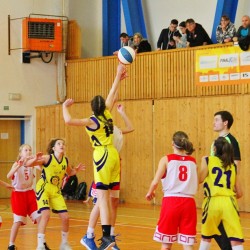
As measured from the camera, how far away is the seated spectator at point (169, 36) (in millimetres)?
19766

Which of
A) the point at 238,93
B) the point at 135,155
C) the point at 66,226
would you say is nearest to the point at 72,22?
the point at 135,155

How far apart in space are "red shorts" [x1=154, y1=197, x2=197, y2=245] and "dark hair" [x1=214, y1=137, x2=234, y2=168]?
0.66 meters

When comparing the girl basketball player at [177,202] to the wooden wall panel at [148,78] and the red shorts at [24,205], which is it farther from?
the wooden wall panel at [148,78]

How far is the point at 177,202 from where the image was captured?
8.19 meters

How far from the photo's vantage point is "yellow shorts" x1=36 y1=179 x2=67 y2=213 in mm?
10203

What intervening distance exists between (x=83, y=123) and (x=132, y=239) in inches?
137

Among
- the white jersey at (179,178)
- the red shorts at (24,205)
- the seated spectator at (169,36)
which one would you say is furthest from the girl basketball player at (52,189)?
the seated spectator at (169,36)

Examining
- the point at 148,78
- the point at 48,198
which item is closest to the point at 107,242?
the point at 48,198

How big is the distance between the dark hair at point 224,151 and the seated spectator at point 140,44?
12322mm

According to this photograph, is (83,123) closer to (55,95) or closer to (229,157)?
(229,157)

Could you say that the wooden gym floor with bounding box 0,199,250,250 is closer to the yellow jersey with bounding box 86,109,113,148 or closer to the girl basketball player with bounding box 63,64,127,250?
the girl basketball player with bounding box 63,64,127,250

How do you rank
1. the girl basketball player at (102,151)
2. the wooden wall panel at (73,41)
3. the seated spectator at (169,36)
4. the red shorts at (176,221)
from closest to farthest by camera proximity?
the red shorts at (176,221)
the girl basketball player at (102,151)
the seated spectator at (169,36)
the wooden wall panel at (73,41)

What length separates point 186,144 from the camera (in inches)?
327

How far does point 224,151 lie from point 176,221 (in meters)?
1.02
